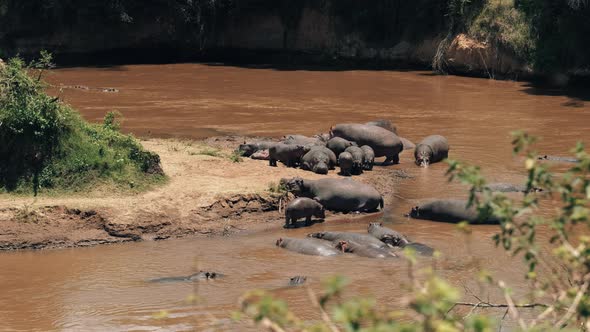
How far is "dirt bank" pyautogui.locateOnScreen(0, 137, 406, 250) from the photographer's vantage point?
12.0 meters

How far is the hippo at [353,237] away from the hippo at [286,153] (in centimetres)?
310

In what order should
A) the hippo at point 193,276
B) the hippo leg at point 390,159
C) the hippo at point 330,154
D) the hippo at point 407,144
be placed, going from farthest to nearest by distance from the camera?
the hippo at point 407,144, the hippo leg at point 390,159, the hippo at point 330,154, the hippo at point 193,276

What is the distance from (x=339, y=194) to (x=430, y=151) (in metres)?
3.47

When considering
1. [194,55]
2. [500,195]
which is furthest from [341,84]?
[500,195]

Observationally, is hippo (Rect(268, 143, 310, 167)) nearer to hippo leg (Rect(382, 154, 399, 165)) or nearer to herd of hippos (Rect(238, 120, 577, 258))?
herd of hippos (Rect(238, 120, 577, 258))

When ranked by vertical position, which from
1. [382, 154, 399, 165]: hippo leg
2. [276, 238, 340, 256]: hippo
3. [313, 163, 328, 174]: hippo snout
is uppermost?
[313, 163, 328, 174]: hippo snout

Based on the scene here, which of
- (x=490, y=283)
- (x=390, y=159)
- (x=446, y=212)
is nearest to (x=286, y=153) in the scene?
(x=390, y=159)

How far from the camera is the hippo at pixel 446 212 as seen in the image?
1287 centimetres

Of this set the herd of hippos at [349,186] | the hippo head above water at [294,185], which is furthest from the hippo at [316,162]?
the hippo head above water at [294,185]

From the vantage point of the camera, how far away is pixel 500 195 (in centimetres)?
482

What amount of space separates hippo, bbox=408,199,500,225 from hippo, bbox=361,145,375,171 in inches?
96.7

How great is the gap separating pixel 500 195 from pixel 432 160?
11856mm

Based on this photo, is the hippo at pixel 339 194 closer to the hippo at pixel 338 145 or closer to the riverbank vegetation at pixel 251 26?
the hippo at pixel 338 145

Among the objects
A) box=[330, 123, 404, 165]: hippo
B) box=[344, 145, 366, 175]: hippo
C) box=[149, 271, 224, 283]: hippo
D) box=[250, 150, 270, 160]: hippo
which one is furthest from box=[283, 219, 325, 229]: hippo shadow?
box=[330, 123, 404, 165]: hippo
